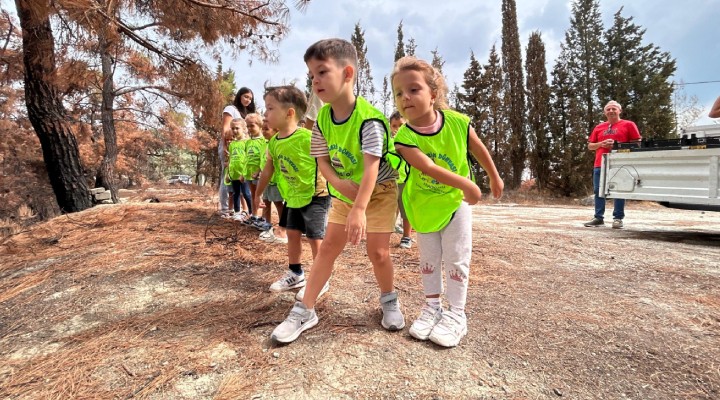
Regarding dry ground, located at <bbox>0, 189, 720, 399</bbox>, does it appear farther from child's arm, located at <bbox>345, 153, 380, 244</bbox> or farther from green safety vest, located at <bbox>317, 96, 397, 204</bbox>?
green safety vest, located at <bbox>317, 96, 397, 204</bbox>

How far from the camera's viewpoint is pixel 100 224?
3861 mm

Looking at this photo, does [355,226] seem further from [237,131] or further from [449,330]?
[237,131]

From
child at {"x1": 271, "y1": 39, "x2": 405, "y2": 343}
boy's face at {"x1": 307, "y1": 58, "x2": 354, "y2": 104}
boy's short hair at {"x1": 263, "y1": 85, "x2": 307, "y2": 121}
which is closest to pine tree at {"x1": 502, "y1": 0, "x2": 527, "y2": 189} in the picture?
boy's short hair at {"x1": 263, "y1": 85, "x2": 307, "y2": 121}

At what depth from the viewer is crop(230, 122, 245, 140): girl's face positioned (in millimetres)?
4562

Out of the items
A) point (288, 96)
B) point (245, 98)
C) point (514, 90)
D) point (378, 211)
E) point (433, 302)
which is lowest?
point (433, 302)

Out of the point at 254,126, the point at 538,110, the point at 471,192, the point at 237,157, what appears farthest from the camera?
the point at 538,110

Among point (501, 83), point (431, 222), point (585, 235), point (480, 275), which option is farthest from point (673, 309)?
point (501, 83)

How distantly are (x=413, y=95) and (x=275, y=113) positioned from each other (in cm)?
111

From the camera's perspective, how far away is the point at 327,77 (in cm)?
158

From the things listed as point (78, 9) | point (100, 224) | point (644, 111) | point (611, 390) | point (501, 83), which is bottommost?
point (611, 390)

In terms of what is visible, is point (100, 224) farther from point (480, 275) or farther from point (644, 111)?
point (644, 111)

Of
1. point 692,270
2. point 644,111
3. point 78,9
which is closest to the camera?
point 692,270

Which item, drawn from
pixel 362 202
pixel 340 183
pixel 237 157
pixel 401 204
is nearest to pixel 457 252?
pixel 362 202

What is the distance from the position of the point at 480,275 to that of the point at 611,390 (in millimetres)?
1323
